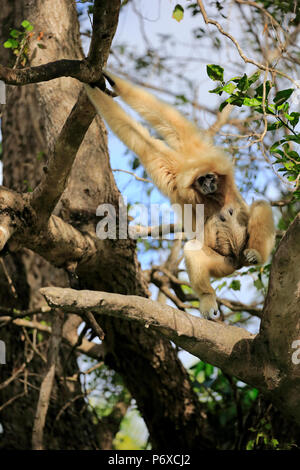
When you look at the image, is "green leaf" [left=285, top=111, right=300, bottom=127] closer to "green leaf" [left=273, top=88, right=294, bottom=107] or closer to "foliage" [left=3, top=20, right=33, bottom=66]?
"green leaf" [left=273, top=88, right=294, bottom=107]

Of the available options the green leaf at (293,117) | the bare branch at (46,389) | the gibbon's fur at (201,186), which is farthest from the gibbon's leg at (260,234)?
the bare branch at (46,389)

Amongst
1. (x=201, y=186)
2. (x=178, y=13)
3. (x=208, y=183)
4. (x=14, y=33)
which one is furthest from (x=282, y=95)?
(x=14, y=33)

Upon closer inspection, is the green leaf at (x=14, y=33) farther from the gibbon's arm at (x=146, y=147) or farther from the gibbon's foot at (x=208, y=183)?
the gibbon's foot at (x=208, y=183)

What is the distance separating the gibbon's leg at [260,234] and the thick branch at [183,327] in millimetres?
952

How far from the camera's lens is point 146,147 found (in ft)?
17.8

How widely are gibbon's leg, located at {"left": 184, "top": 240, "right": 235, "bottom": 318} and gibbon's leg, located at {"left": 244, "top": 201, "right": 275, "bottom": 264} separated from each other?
1.08 ft

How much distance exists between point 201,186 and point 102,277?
1.51 m

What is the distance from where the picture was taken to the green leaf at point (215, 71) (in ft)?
12.6

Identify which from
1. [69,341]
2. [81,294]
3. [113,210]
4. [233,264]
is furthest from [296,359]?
[69,341]

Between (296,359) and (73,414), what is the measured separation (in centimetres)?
351

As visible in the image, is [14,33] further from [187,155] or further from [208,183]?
[208,183]

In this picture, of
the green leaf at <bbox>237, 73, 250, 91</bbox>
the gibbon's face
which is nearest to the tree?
the green leaf at <bbox>237, 73, 250, 91</bbox>

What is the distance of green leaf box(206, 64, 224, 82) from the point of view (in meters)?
3.84

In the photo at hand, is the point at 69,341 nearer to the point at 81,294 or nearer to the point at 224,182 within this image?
the point at 224,182
